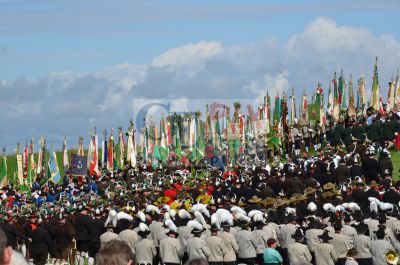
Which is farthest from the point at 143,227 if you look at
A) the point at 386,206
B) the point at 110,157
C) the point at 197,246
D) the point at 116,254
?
the point at 110,157

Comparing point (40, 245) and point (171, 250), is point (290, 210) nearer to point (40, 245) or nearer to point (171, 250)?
point (171, 250)

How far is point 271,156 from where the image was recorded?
175 feet

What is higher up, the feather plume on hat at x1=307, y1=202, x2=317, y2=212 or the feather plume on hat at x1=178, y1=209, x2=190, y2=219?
the feather plume on hat at x1=307, y1=202, x2=317, y2=212

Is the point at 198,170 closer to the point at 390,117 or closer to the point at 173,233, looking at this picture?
the point at 390,117

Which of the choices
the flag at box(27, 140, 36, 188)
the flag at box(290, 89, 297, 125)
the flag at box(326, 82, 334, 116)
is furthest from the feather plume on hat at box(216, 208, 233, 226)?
the flag at box(290, 89, 297, 125)

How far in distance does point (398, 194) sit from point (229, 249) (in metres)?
6.16

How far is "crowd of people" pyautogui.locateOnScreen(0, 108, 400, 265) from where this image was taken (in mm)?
22984

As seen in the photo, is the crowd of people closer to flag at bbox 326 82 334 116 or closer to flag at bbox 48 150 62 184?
flag at bbox 48 150 62 184

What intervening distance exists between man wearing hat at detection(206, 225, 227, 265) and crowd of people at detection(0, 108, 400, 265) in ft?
0.08

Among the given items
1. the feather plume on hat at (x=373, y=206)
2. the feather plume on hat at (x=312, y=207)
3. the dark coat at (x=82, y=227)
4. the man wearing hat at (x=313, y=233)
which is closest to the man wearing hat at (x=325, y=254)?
the man wearing hat at (x=313, y=233)

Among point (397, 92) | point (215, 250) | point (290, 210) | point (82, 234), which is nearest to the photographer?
point (215, 250)

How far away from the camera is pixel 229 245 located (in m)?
24.2

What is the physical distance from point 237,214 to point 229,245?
5.17 feet

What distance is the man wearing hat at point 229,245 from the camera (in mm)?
24125
